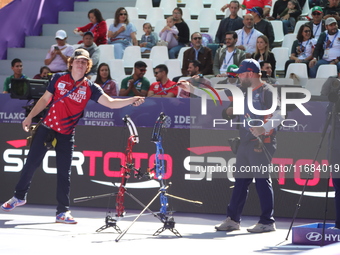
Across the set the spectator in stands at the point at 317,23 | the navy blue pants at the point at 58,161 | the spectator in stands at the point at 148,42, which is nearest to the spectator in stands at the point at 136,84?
the spectator in stands at the point at 148,42

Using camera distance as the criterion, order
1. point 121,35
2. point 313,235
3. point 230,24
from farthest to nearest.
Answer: point 121,35
point 230,24
point 313,235

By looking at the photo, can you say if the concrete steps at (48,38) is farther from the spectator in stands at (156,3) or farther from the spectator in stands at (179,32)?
the spectator in stands at (179,32)

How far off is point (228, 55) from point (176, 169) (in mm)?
3954

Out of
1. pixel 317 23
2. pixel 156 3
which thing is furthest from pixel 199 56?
pixel 156 3

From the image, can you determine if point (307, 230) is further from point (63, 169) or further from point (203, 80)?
point (203, 80)

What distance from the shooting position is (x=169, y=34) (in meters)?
13.4

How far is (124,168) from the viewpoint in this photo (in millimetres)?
6656

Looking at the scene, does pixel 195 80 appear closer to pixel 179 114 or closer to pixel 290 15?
pixel 179 114

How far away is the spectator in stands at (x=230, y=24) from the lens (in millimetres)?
12922

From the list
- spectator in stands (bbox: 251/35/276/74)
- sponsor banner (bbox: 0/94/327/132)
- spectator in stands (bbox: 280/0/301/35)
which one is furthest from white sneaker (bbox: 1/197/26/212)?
spectator in stands (bbox: 280/0/301/35)

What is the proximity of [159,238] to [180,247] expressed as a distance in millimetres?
554

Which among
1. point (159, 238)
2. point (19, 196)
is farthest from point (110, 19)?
point (159, 238)

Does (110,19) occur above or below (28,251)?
above

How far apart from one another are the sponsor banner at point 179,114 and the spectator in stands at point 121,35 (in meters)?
3.62
